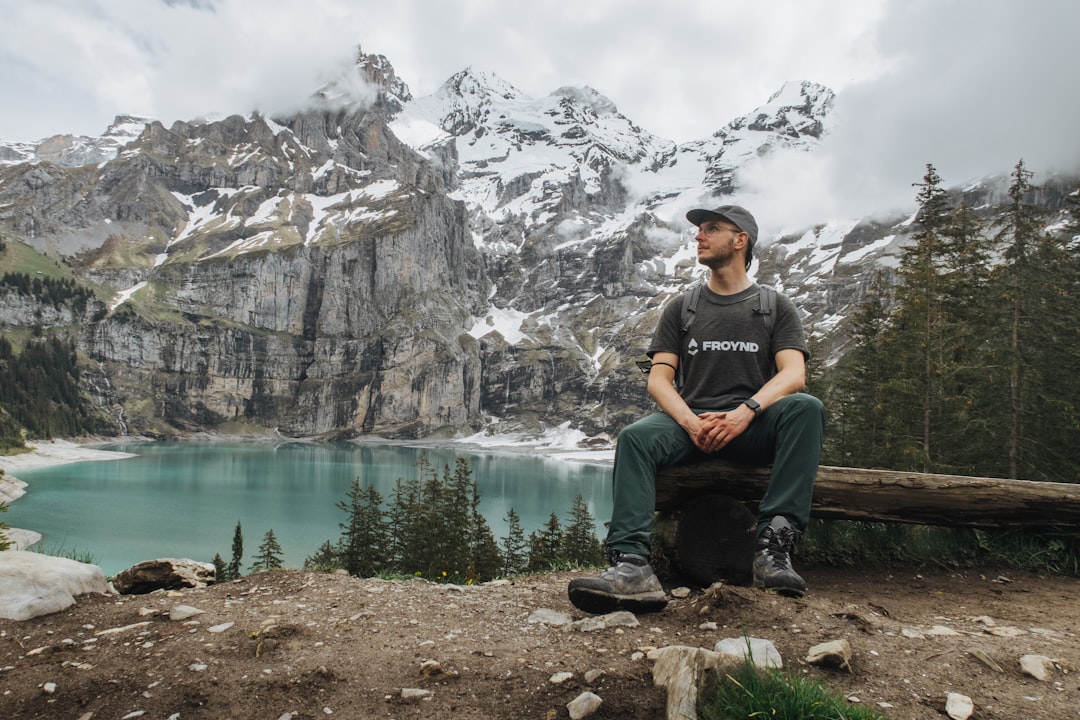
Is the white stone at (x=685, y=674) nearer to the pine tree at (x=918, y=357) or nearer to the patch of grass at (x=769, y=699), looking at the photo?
the patch of grass at (x=769, y=699)

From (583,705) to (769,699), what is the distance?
89 cm

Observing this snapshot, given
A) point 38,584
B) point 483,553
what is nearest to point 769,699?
point 38,584

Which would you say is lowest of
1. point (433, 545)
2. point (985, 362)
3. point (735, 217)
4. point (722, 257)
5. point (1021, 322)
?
point (433, 545)

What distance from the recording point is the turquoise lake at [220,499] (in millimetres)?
50438

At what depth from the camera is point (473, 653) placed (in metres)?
3.71

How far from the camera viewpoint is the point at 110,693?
328cm

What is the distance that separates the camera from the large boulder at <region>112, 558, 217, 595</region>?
620 cm

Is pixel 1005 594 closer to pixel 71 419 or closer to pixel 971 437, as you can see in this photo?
pixel 971 437

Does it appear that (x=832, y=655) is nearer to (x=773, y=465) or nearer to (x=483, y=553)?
(x=773, y=465)

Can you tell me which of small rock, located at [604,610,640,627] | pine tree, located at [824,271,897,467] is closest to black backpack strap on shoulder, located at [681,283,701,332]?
small rock, located at [604,610,640,627]

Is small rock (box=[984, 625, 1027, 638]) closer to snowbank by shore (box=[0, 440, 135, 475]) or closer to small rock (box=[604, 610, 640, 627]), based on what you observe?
small rock (box=[604, 610, 640, 627])

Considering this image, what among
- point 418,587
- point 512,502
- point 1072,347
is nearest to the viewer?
point 418,587

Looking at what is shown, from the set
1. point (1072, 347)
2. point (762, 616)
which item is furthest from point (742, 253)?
point (1072, 347)

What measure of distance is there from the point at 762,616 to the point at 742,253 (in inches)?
113
